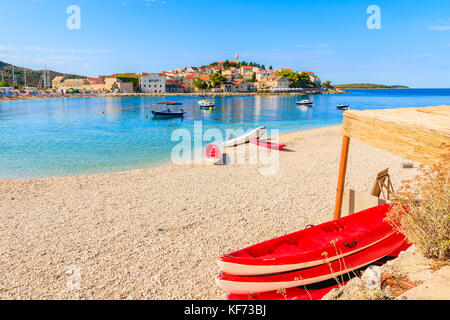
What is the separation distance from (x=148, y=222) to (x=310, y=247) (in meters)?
5.18

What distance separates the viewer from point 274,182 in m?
11.8

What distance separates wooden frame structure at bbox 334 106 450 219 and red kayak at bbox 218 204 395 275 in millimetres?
1620

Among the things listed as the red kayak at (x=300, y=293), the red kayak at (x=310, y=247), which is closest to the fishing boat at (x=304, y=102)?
the red kayak at (x=310, y=247)

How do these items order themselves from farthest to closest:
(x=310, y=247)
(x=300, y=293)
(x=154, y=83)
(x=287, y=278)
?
(x=154, y=83) < (x=310, y=247) < (x=300, y=293) < (x=287, y=278)

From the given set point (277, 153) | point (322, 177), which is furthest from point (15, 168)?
point (322, 177)

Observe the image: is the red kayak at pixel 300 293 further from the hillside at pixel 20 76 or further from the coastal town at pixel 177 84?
the hillside at pixel 20 76

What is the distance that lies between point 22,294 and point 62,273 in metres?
0.76

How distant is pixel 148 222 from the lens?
8.20m

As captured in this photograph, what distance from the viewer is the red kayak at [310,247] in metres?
4.13

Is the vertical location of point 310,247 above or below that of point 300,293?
above

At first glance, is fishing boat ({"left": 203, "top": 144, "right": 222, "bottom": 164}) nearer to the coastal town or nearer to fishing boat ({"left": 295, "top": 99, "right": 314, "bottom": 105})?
fishing boat ({"left": 295, "top": 99, "right": 314, "bottom": 105})
